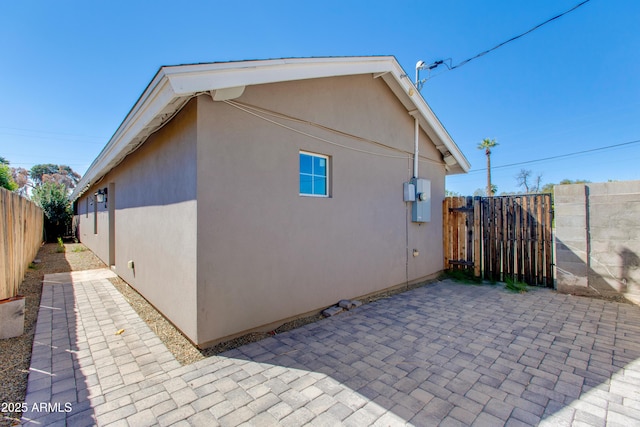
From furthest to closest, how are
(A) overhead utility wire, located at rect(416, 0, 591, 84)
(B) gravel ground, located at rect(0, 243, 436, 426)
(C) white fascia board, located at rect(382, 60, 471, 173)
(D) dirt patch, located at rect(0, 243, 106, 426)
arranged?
(C) white fascia board, located at rect(382, 60, 471, 173) < (A) overhead utility wire, located at rect(416, 0, 591, 84) < (B) gravel ground, located at rect(0, 243, 436, 426) < (D) dirt patch, located at rect(0, 243, 106, 426)

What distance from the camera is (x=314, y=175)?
509cm

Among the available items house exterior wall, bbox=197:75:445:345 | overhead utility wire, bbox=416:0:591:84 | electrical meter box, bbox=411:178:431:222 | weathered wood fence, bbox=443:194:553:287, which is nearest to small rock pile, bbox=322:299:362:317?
house exterior wall, bbox=197:75:445:345

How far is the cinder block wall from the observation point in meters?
5.80

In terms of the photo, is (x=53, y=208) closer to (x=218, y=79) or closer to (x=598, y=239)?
(x=218, y=79)

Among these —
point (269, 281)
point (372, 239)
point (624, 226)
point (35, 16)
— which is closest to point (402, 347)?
point (269, 281)

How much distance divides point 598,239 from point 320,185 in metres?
6.58

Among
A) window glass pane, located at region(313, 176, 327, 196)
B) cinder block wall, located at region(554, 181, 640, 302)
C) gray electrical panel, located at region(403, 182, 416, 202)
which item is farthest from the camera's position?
gray electrical panel, located at region(403, 182, 416, 202)

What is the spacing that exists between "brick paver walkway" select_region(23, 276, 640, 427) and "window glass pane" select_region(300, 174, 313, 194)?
2343 mm

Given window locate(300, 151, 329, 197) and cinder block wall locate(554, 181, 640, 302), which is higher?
window locate(300, 151, 329, 197)

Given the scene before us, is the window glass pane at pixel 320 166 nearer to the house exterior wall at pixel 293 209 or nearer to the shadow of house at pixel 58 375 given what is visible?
the house exterior wall at pixel 293 209

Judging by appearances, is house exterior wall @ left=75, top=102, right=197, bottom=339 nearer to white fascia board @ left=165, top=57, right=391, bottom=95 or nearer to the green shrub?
white fascia board @ left=165, top=57, right=391, bottom=95

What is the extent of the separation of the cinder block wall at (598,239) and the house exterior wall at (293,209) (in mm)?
3643

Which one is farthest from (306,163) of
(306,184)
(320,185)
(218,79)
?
(218,79)

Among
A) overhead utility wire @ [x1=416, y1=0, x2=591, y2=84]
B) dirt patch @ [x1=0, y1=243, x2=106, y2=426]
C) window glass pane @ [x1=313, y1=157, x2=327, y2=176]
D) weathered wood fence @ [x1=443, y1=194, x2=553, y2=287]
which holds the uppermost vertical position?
overhead utility wire @ [x1=416, y1=0, x2=591, y2=84]
